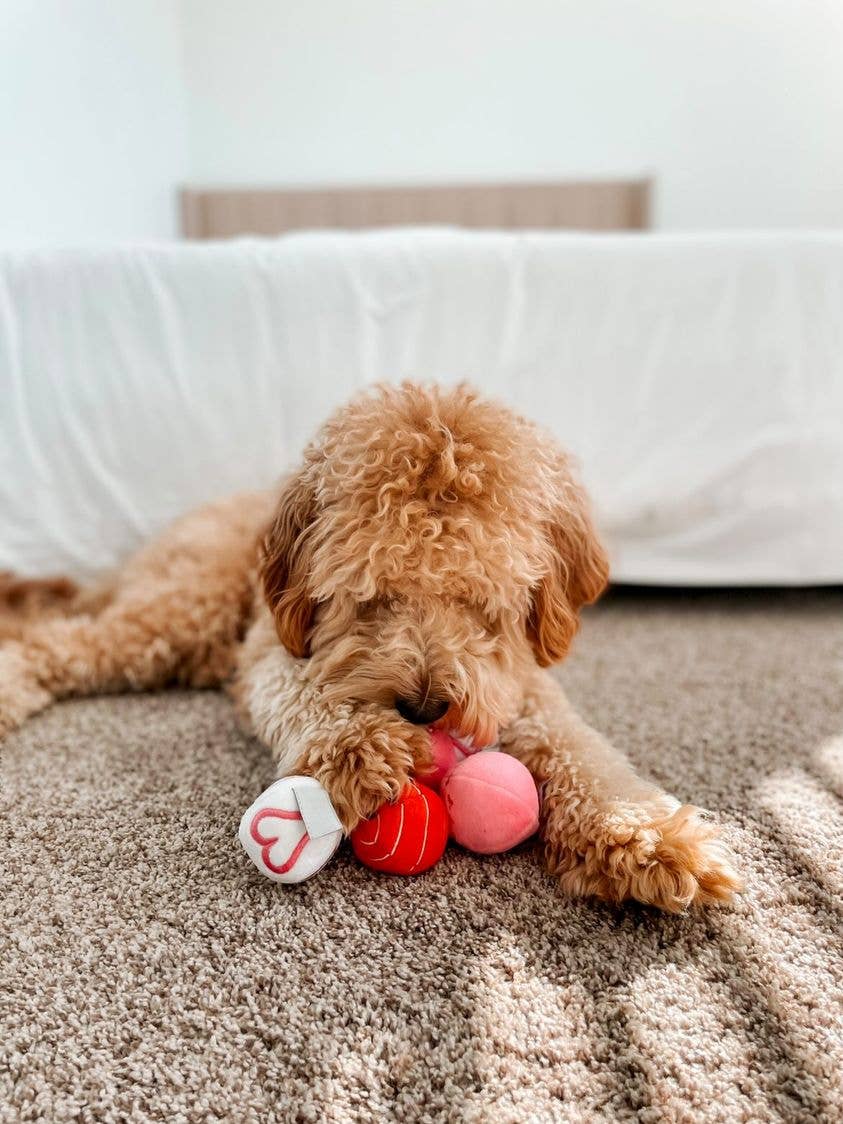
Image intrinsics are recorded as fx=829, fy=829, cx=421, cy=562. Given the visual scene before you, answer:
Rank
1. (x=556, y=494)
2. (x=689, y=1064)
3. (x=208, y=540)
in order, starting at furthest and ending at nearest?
1. (x=208, y=540)
2. (x=556, y=494)
3. (x=689, y=1064)

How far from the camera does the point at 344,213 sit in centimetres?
565

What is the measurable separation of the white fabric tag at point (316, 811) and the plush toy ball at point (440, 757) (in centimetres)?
19

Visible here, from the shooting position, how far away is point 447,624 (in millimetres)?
1426

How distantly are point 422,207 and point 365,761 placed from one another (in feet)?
16.6

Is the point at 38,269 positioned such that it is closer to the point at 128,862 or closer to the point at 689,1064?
the point at 128,862

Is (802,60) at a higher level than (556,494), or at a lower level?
higher

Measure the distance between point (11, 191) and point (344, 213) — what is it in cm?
269

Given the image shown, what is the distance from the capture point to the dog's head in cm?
140

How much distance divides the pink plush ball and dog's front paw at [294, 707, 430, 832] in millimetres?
84

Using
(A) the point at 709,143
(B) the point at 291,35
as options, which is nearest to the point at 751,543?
(A) the point at 709,143

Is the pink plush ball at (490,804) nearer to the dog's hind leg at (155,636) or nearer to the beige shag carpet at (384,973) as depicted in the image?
the beige shag carpet at (384,973)

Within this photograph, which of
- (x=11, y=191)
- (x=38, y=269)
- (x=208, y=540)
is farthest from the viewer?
(x=11, y=191)

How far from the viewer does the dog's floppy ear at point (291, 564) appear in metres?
1.56

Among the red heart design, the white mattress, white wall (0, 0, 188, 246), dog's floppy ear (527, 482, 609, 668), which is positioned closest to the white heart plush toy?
the red heart design
